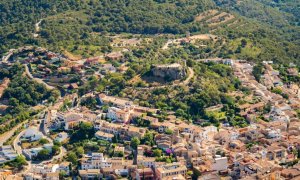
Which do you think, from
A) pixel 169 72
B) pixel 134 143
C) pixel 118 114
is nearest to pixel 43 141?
pixel 118 114

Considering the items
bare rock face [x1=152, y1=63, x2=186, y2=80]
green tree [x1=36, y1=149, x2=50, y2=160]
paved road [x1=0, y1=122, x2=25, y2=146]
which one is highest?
bare rock face [x1=152, y1=63, x2=186, y2=80]

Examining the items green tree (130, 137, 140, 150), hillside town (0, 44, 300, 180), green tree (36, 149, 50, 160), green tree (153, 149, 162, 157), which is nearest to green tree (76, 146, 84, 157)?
hillside town (0, 44, 300, 180)

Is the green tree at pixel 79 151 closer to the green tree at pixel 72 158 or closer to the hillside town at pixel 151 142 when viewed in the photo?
the hillside town at pixel 151 142


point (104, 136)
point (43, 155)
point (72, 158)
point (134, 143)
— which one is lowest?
point (43, 155)

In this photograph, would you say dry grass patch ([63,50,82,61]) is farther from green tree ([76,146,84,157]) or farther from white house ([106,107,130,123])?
green tree ([76,146,84,157])

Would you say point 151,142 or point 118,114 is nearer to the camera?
point 151,142

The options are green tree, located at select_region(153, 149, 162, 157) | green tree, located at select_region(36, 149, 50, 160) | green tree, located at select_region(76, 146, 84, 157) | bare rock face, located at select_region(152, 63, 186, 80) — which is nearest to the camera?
green tree, located at select_region(153, 149, 162, 157)

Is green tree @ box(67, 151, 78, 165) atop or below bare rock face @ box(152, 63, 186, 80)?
below

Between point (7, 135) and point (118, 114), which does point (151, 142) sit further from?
point (7, 135)

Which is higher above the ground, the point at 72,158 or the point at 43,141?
the point at 72,158
